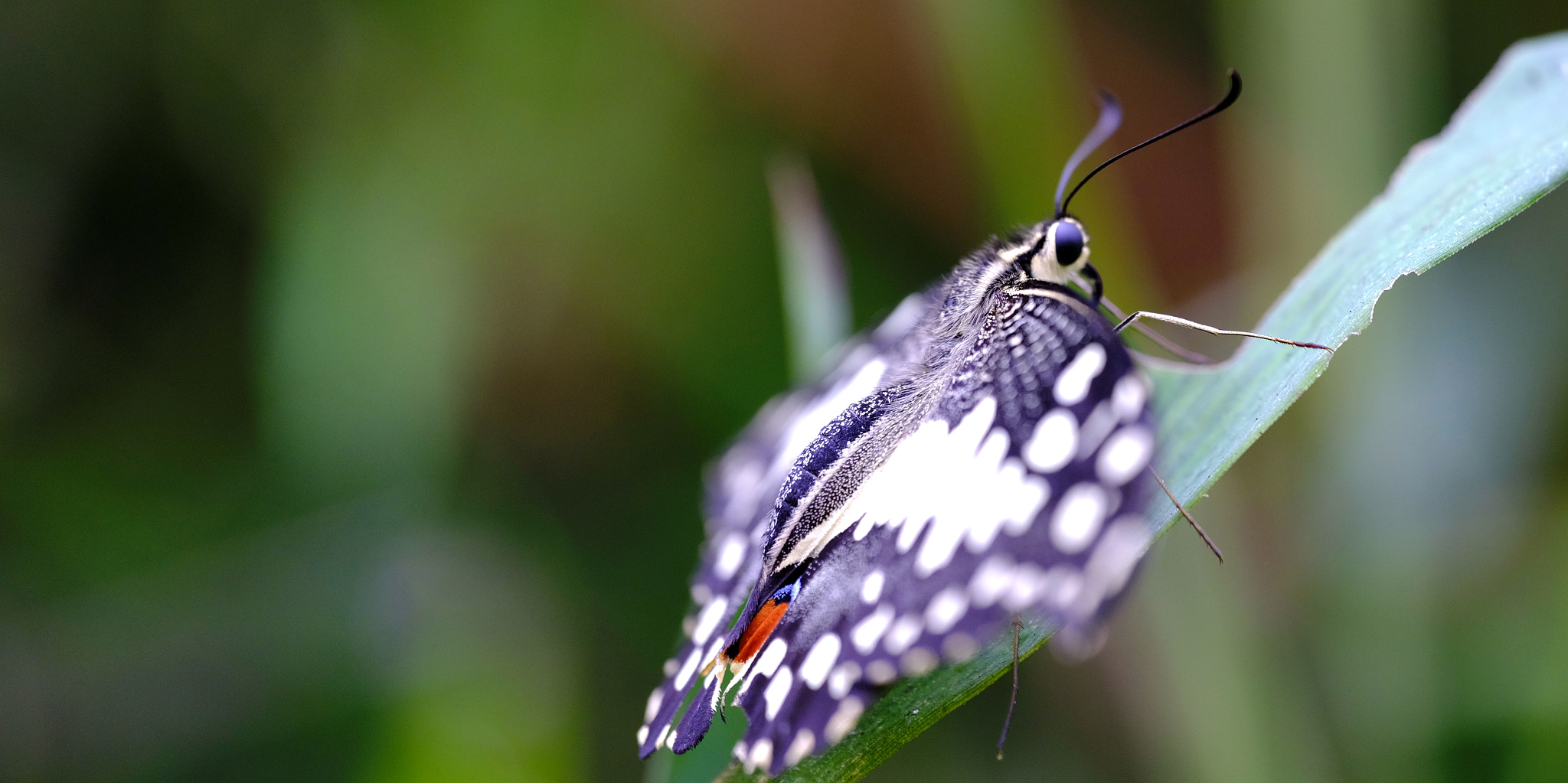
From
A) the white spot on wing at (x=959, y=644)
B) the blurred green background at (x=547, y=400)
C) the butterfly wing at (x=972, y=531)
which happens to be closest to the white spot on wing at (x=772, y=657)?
the butterfly wing at (x=972, y=531)

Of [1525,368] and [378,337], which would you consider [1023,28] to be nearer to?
[1525,368]

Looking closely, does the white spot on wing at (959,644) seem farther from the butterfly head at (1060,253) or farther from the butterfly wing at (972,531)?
the butterfly head at (1060,253)

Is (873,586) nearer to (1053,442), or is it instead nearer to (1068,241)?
(1053,442)

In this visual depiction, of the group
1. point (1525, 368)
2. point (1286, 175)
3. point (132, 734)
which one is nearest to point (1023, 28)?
point (1286, 175)

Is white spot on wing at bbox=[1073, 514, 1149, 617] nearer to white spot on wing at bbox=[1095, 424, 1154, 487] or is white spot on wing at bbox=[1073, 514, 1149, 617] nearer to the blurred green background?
white spot on wing at bbox=[1095, 424, 1154, 487]

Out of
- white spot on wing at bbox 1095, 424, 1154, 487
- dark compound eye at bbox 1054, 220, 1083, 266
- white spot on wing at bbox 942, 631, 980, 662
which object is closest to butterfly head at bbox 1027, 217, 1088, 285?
dark compound eye at bbox 1054, 220, 1083, 266

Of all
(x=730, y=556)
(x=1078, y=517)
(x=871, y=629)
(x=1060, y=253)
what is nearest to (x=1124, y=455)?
(x=1078, y=517)
